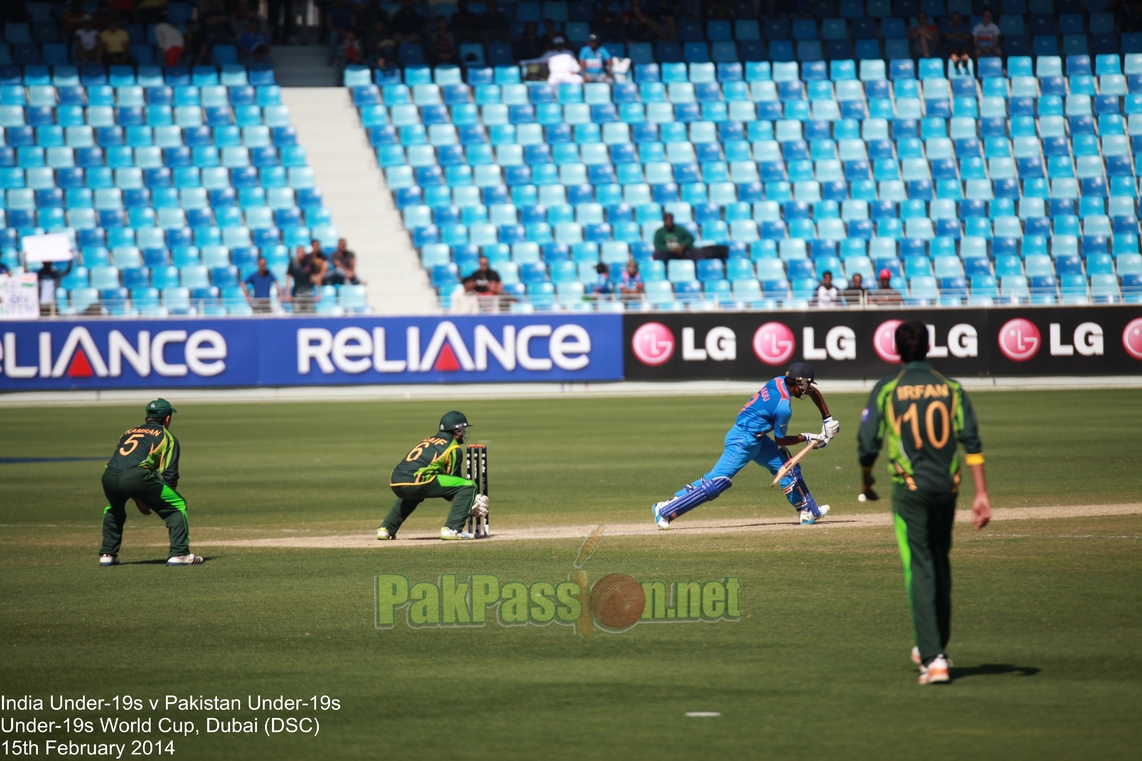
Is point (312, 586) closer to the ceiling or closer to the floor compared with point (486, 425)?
closer to the floor

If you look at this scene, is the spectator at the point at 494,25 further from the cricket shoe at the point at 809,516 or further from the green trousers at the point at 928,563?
the green trousers at the point at 928,563

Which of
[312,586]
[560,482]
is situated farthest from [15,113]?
[312,586]

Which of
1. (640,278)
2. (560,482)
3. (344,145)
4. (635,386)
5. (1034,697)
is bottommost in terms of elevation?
(1034,697)

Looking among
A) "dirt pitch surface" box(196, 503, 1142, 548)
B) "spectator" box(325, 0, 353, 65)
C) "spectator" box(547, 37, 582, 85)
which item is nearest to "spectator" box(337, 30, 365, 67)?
"spectator" box(325, 0, 353, 65)

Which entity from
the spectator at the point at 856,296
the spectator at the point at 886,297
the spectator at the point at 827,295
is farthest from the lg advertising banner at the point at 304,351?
the spectator at the point at 886,297

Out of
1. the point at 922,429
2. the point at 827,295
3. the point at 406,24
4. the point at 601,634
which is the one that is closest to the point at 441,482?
the point at 601,634

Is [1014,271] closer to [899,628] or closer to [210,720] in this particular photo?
[899,628]

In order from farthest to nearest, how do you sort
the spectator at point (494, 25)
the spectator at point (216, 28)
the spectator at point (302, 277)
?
the spectator at point (494, 25)
the spectator at point (216, 28)
the spectator at point (302, 277)

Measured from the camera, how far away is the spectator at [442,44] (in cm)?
3684

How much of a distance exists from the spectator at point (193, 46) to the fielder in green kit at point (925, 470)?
32.5 meters

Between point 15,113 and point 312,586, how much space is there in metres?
28.0

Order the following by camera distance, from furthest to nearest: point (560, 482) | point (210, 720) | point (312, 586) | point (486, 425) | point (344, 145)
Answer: point (344, 145), point (486, 425), point (560, 482), point (312, 586), point (210, 720)

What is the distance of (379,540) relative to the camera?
1331 cm

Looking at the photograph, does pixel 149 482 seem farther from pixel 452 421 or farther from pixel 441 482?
pixel 452 421
